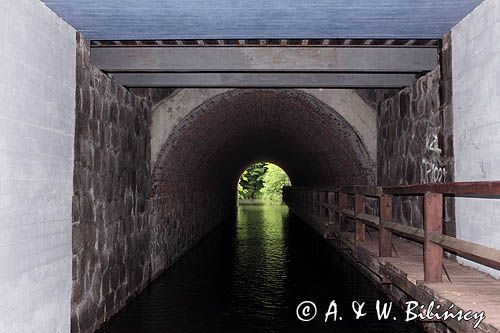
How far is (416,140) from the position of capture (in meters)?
7.57

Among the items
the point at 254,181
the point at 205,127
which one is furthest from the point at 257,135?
the point at 254,181

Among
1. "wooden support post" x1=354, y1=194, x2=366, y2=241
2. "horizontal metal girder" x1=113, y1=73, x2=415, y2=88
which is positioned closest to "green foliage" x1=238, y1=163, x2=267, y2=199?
"wooden support post" x1=354, y1=194, x2=366, y2=241

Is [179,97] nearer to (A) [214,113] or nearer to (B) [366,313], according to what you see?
(A) [214,113]

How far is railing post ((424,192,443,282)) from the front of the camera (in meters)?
4.66

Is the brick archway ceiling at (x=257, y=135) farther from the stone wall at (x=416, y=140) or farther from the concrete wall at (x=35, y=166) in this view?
the concrete wall at (x=35, y=166)

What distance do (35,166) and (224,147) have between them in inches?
454

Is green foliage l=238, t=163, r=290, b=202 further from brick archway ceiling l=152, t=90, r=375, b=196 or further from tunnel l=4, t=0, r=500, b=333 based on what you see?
tunnel l=4, t=0, r=500, b=333

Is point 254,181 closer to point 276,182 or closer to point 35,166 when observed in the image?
point 276,182

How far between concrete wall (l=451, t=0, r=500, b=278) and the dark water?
2141 millimetres

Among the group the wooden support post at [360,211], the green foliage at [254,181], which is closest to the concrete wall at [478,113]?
the wooden support post at [360,211]

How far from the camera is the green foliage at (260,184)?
5077 centimetres

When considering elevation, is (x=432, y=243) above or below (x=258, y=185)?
below

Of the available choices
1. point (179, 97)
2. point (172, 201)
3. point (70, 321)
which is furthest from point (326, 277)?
point (70, 321)

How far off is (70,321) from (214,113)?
625 cm
